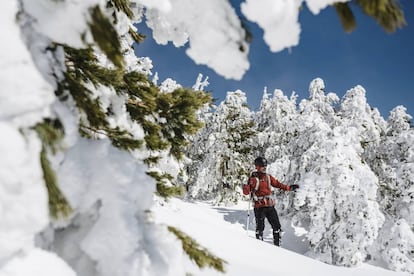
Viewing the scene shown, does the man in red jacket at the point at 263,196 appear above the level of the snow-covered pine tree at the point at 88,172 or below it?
above

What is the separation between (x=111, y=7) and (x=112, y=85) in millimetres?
941

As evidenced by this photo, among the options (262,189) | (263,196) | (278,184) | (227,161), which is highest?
(227,161)

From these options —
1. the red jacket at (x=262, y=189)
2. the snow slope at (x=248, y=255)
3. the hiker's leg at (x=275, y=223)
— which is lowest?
the snow slope at (x=248, y=255)

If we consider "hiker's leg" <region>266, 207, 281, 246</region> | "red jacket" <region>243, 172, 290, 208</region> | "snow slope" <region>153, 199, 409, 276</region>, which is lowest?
"snow slope" <region>153, 199, 409, 276</region>

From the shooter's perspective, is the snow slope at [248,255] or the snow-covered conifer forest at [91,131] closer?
the snow-covered conifer forest at [91,131]

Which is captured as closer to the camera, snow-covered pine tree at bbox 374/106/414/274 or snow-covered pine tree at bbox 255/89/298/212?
snow-covered pine tree at bbox 374/106/414/274

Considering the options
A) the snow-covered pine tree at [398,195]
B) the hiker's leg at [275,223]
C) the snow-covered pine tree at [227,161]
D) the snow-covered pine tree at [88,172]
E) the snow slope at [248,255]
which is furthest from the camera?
the snow-covered pine tree at [227,161]

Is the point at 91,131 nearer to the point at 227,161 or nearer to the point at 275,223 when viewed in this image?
the point at 275,223

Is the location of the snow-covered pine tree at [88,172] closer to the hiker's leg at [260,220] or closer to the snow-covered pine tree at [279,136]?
the hiker's leg at [260,220]

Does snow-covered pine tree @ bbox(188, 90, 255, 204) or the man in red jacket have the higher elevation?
snow-covered pine tree @ bbox(188, 90, 255, 204)

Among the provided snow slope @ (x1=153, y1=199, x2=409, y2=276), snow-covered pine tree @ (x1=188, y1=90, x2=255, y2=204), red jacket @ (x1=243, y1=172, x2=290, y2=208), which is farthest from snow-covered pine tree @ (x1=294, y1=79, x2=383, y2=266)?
snow-covered pine tree @ (x1=188, y1=90, x2=255, y2=204)

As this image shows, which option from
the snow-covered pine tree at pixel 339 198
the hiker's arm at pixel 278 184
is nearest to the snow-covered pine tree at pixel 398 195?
the snow-covered pine tree at pixel 339 198

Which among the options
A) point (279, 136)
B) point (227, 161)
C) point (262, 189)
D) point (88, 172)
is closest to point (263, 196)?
point (262, 189)

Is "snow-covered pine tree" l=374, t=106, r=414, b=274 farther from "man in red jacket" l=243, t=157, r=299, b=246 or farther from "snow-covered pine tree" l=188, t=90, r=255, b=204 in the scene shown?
"snow-covered pine tree" l=188, t=90, r=255, b=204
